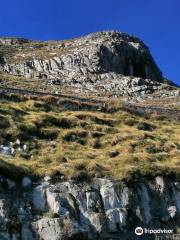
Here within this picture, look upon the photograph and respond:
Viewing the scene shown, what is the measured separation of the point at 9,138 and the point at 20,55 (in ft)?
392

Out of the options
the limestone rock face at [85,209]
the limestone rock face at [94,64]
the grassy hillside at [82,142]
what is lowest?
the limestone rock face at [85,209]

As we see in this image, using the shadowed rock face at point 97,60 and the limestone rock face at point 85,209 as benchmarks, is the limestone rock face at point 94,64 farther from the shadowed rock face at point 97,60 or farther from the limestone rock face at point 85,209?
the limestone rock face at point 85,209

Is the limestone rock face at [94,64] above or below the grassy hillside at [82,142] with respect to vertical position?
above

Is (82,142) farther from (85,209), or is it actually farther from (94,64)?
(94,64)

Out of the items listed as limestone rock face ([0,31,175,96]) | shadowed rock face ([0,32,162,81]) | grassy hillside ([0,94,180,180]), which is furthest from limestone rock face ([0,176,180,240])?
shadowed rock face ([0,32,162,81])

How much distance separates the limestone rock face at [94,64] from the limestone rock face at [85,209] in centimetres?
8059

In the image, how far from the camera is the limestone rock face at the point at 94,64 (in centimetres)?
11786

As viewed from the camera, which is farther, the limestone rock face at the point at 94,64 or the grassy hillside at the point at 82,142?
the limestone rock face at the point at 94,64

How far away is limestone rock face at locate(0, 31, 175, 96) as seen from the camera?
117863 mm

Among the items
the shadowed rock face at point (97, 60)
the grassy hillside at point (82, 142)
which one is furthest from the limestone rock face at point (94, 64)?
the grassy hillside at point (82, 142)

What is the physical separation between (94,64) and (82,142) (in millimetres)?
97813

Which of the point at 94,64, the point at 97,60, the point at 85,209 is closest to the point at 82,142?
the point at 85,209

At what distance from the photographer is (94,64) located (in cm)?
13288

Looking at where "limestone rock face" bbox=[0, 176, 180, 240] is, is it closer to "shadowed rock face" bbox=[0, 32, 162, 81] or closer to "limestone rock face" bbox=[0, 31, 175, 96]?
"limestone rock face" bbox=[0, 31, 175, 96]
